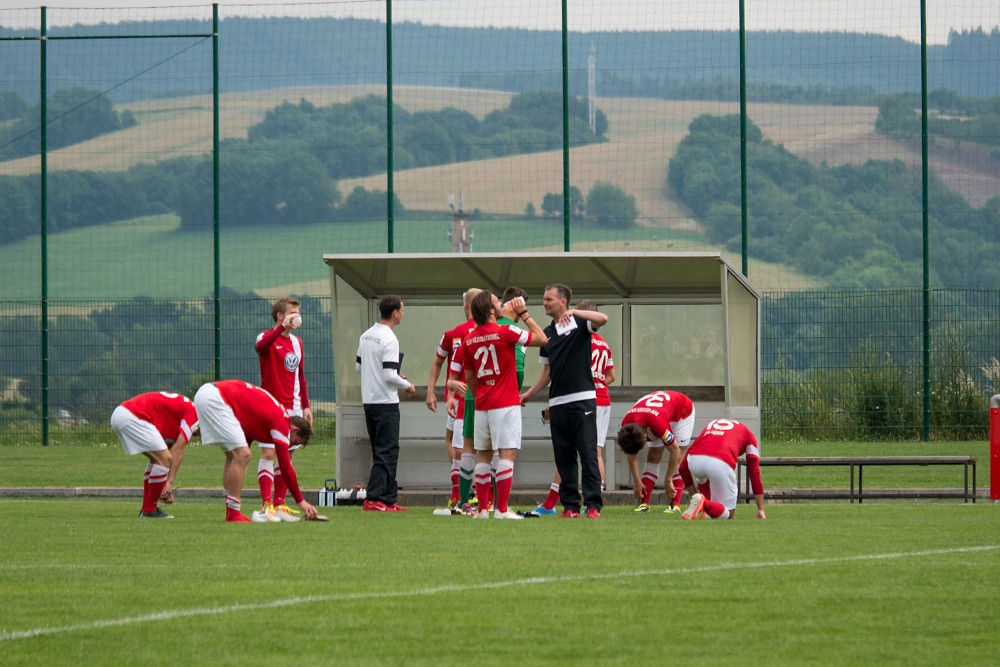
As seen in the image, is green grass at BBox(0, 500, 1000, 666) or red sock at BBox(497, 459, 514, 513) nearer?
green grass at BBox(0, 500, 1000, 666)

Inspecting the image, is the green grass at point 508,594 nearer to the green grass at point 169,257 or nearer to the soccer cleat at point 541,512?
the soccer cleat at point 541,512

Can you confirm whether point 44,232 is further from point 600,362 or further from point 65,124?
point 65,124

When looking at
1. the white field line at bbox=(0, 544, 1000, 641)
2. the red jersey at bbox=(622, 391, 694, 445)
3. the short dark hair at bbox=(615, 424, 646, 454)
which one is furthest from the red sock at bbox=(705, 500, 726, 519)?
the white field line at bbox=(0, 544, 1000, 641)

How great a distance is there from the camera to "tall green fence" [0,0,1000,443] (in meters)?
17.3

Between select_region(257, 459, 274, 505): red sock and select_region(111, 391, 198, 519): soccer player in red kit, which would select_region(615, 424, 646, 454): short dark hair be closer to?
select_region(257, 459, 274, 505): red sock

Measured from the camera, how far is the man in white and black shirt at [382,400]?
34.3 ft

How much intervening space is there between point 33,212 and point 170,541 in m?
39.6

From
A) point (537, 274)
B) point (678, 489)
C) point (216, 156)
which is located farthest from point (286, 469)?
point (216, 156)

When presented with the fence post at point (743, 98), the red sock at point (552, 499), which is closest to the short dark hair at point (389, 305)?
the red sock at point (552, 499)

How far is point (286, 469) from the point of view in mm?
9133

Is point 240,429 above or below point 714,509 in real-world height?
Result: above

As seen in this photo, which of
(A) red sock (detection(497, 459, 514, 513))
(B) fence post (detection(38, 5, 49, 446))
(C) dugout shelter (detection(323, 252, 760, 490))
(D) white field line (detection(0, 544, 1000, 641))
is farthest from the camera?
(B) fence post (detection(38, 5, 49, 446))

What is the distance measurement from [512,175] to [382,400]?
33607mm

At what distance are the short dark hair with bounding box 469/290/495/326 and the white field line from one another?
377 cm
